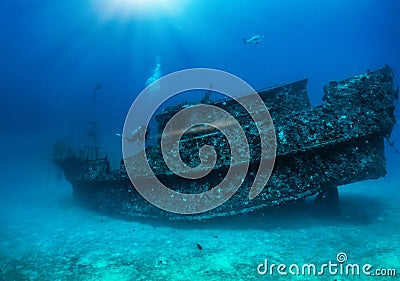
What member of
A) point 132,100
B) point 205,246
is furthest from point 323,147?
point 132,100

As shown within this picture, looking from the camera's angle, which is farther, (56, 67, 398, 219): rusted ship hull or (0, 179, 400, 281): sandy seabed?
(56, 67, 398, 219): rusted ship hull

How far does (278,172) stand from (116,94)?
5802 inches

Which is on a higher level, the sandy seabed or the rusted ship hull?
the rusted ship hull

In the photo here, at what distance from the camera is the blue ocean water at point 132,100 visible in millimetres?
4293

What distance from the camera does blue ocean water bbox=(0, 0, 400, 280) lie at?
4.29m

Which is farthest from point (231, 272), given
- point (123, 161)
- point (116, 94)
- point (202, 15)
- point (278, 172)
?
point (116, 94)

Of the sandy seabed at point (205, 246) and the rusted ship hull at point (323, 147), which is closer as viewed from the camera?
Result: the sandy seabed at point (205, 246)

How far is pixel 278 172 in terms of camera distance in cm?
504

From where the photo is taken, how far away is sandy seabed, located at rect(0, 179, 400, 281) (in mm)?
3811

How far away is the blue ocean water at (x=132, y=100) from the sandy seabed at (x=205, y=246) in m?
0.03

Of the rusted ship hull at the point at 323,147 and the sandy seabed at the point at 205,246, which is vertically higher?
the rusted ship hull at the point at 323,147

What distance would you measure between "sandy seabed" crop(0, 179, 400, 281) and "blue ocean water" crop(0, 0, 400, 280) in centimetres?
3

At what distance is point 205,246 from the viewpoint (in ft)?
15.7

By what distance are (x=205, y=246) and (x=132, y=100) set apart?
421 ft
